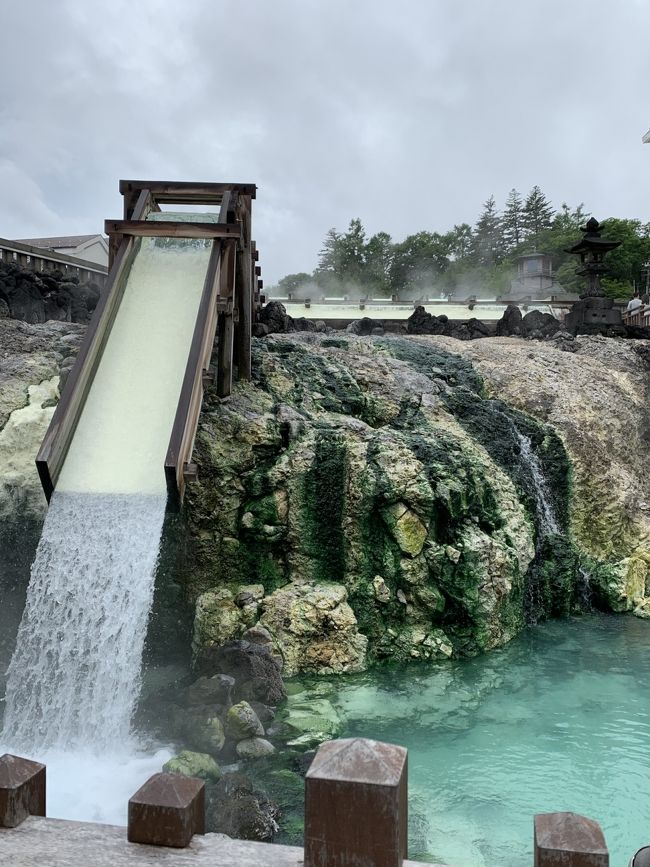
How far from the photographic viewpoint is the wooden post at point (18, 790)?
1.67 metres

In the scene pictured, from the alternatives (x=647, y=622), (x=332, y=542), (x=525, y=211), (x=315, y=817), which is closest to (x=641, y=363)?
(x=647, y=622)

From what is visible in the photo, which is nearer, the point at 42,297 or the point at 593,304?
the point at 42,297

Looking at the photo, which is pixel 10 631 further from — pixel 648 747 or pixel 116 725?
pixel 648 747

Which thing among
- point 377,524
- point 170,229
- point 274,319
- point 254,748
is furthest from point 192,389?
point 274,319

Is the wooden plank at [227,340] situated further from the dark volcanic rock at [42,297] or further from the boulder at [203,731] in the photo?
the dark volcanic rock at [42,297]

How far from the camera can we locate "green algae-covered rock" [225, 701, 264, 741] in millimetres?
6418

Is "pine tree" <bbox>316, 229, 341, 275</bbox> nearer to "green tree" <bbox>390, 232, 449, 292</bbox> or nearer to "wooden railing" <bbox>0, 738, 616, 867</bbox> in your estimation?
"green tree" <bbox>390, 232, 449, 292</bbox>

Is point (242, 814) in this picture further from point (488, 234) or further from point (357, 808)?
point (488, 234)

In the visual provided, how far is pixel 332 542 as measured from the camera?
28.1ft

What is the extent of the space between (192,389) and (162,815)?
598 cm

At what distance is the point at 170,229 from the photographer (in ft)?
29.0

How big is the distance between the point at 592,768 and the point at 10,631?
18.4 feet

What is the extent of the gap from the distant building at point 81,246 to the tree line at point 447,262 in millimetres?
12938

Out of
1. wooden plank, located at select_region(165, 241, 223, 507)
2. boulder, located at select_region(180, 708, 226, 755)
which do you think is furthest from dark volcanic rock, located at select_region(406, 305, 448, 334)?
boulder, located at select_region(180, 708, 226, 755)
